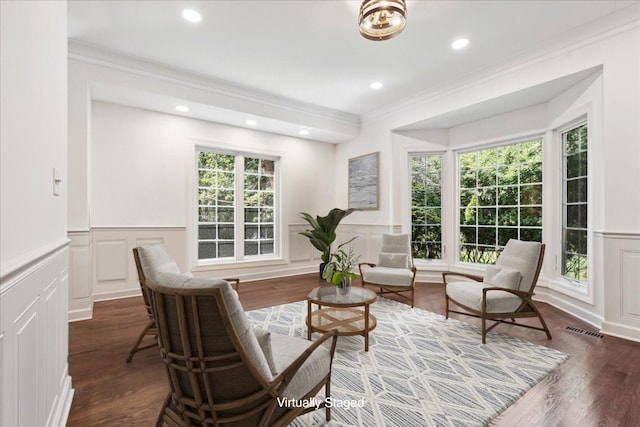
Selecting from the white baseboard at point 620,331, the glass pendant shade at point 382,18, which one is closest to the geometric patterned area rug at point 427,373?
the white baseboard at point 620,331

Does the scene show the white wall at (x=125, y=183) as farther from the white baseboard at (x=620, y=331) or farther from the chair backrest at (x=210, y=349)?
the white baseboard at (x=620, y=331)

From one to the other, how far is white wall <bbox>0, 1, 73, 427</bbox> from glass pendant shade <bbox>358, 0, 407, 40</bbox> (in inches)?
80.5

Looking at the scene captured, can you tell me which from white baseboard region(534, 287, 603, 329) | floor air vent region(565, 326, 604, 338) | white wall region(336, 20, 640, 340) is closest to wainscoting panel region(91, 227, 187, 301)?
white wall region(336, 20, 640, 340)

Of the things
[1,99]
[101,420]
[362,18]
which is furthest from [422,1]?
[101,420]

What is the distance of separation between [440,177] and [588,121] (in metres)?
2.15

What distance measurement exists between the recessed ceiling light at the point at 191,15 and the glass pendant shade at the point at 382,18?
1531 millimetres

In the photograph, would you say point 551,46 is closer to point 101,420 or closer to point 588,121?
point 588,121

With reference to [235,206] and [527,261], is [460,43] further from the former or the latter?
[235,206]

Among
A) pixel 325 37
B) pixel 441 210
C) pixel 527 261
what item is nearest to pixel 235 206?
pixel 325 37

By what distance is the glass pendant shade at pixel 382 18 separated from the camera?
235 centimetres

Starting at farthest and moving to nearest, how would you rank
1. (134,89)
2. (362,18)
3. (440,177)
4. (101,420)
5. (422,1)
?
(440,177)
(134,89)
(422,1)
(362,18)
(101,420)

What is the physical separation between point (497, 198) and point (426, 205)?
3.56ft

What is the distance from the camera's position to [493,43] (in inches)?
130

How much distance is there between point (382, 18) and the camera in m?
2.54
